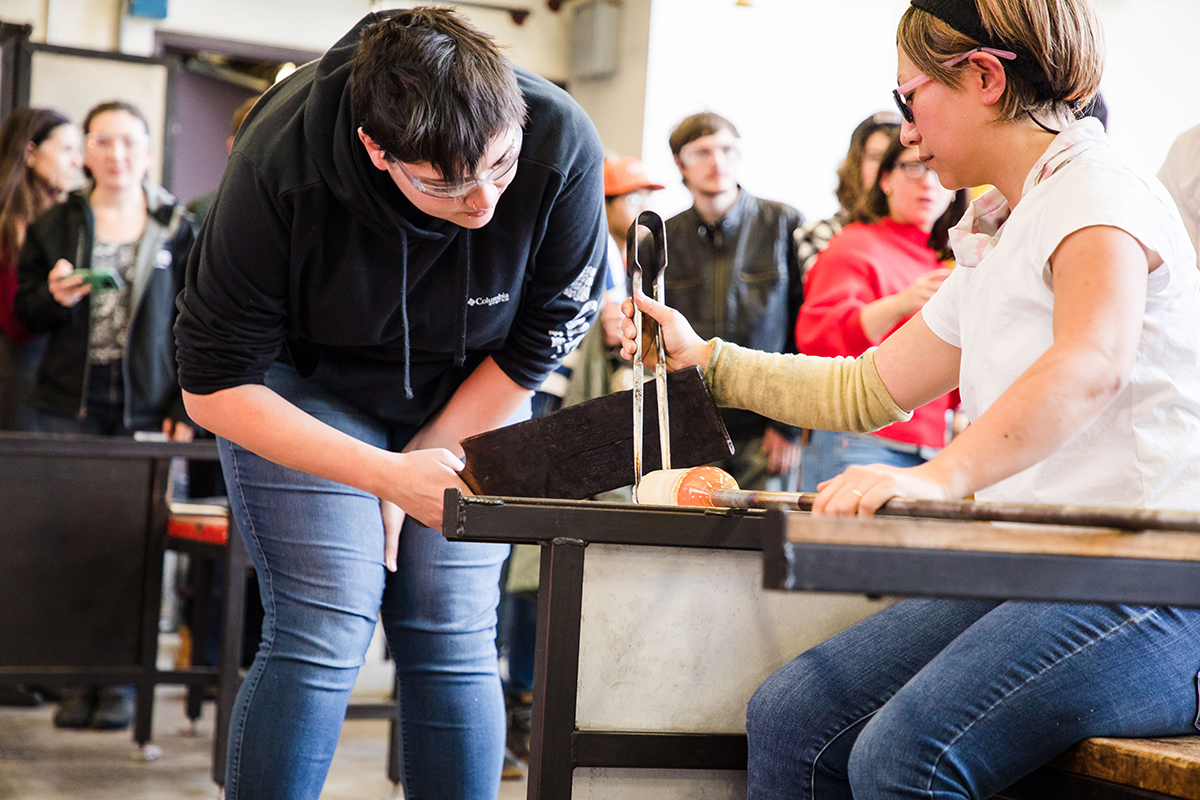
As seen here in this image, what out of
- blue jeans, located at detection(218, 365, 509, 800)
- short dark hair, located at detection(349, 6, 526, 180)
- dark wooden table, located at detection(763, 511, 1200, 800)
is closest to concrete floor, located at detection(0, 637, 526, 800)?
blue jeans, located at detection(218, 365, 509, 800)

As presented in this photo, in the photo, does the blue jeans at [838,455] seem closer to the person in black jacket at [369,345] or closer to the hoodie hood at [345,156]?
the person in black jacket at [369,345]

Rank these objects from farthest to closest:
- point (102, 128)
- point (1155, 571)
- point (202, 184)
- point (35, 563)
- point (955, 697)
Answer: point (202, 184)
point (102, 128)
point (35, 563)
point (955, 697)
point (1155, 571)

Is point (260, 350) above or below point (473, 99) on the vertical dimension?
below

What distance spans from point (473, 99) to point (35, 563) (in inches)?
74.9

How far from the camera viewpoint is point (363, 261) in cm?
136

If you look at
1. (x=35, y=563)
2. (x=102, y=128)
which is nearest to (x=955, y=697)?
(x=35, y=563)

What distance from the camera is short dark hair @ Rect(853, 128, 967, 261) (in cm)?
246

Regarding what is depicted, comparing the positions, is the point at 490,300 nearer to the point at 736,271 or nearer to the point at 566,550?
the point at 566,550

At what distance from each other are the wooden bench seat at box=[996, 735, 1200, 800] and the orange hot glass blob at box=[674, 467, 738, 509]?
1.25 feet

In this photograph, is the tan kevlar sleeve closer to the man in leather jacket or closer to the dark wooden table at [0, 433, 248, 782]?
the man in leather jacket

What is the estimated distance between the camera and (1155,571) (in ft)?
2.34

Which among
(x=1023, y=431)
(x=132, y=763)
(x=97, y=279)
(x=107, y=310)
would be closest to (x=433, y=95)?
(x=1023, y=431)

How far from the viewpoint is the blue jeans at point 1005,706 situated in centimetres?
97

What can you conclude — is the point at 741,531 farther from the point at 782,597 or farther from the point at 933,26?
the point at 933,26
